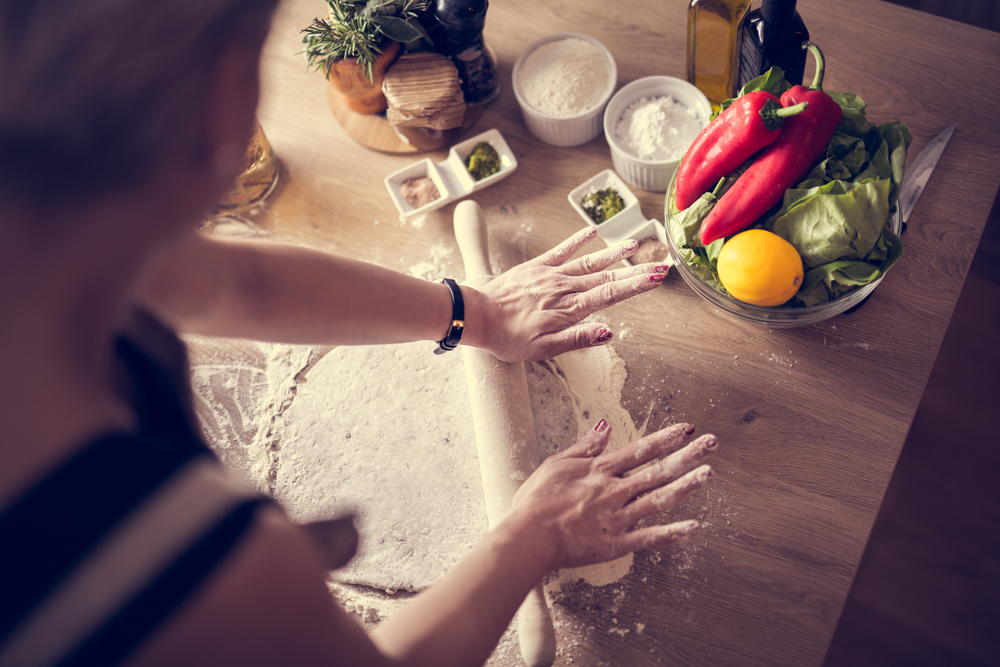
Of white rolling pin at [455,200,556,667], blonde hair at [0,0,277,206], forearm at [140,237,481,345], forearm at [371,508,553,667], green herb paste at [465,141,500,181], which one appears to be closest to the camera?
blonde hair at [0,0,277,206]

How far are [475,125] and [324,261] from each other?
0.49 meters

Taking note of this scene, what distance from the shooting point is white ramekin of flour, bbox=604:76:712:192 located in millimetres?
1031

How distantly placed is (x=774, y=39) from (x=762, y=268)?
403 millimetres

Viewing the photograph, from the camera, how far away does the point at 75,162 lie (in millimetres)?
Result: 363

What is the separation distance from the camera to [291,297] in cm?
87

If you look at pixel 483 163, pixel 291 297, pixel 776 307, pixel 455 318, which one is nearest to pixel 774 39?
pixel 776 307

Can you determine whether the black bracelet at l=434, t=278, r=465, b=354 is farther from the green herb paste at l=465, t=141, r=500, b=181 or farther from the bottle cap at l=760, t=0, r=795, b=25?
the bottle cap at l=760, t=0, r=795, b=25

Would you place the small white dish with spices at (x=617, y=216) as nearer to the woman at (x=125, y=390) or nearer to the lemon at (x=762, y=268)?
the lemon at (x=762, y=268)

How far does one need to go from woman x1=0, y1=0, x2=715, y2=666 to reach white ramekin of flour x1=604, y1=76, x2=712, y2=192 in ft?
2.47

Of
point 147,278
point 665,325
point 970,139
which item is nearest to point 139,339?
point 147,278

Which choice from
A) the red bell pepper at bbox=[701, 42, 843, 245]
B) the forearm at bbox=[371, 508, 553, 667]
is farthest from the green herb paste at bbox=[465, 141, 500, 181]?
the forearm at bbox=[371, 508, 553, 667]

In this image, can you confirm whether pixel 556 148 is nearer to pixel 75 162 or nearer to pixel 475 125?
pixel 475 125

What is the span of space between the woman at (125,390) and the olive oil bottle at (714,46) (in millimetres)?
862

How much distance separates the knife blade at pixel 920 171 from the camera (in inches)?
38.7
